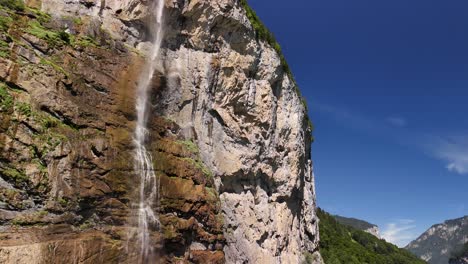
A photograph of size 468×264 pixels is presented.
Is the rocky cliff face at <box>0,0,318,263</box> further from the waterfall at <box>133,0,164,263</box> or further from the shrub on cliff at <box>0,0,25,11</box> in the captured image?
the waterfall at <box>133,0,164,263</box>

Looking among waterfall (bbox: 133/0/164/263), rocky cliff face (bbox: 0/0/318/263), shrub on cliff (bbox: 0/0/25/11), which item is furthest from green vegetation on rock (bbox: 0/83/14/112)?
waterfall (bbox: 133/0/164/263)

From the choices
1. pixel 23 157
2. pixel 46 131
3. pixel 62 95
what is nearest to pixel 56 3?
pixel 62 95

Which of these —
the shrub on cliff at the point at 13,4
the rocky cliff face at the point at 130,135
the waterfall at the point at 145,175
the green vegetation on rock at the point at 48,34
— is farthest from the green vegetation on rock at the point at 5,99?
the waterfall at the point at 145,175

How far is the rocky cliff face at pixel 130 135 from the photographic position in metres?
15.7

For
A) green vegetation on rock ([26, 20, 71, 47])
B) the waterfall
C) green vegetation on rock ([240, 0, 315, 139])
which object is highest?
green vegetation on rock ([240, 0, 315, 139])

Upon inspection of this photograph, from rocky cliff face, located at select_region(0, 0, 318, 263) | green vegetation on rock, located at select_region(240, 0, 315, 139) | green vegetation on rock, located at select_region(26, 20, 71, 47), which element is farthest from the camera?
green vegetation on rock, located at select_region(240, 0, 315, 139)

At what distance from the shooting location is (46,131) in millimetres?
16562

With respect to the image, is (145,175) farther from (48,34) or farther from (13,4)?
(13,4)

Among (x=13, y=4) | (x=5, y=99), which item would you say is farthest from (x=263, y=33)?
(x=5, y=99)

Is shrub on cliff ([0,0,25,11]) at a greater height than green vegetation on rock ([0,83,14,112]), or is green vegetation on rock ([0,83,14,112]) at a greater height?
shrub on cliff ([0,0,25,11])

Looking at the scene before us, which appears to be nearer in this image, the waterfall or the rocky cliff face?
the rocky cliff face

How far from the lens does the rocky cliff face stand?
51.4 ft

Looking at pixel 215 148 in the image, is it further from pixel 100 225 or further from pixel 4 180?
pixel 4 180

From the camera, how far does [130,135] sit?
20.2 m
